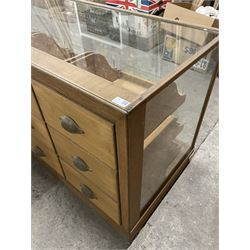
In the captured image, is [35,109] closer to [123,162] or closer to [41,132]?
[41,132]

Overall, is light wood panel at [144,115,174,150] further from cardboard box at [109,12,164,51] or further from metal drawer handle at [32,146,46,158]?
metal drawer handle at [32,146,46,158]

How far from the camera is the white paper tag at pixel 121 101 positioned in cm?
46

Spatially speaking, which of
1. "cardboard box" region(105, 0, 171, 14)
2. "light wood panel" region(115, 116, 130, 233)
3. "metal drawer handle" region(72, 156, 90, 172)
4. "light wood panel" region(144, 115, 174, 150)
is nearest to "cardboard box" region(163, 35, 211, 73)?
"light wood panel" region(144, 115, 174, 150)

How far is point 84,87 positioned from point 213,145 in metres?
1.11

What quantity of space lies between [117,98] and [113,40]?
1.70 feet

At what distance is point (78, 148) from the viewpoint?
734 millimetres

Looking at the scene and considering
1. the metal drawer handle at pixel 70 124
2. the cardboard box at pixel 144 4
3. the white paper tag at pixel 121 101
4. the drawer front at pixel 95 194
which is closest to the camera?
the white paper tag at pixel 121 101

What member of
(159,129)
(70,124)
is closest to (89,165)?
(70,124)

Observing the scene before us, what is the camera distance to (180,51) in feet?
2.53

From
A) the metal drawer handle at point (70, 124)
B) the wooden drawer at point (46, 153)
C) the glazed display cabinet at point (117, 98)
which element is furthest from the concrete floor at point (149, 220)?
the metal drawer handle at point (70, 124)

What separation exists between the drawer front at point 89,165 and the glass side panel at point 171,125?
130 millimetres

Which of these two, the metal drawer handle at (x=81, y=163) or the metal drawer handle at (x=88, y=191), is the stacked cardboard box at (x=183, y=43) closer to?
the metal drawer handle at (x=81, y=163)
